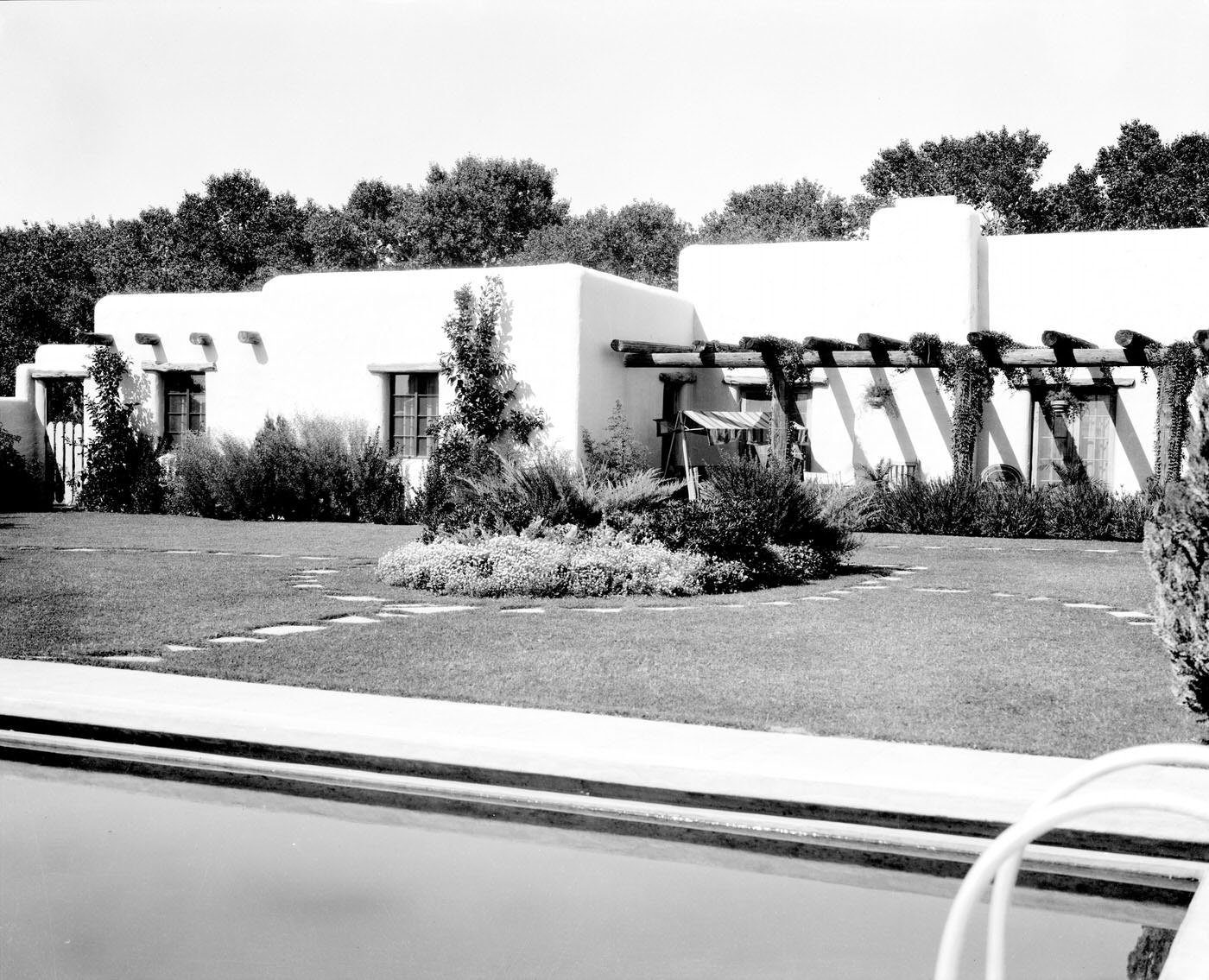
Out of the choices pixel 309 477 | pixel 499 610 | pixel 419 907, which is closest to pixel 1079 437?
pixel 309 477

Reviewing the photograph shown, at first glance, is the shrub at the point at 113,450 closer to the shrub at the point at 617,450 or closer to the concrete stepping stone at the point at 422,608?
the shrub at the point at 617,450

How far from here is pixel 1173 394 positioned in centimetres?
1873

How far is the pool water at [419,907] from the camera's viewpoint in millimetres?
4020

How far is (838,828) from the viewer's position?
5184 millimetres

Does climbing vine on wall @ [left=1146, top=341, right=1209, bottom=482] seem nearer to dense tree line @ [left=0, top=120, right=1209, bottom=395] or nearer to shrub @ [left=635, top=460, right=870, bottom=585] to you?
shrub @ [left=635, top=460, right=870, bottom=585]

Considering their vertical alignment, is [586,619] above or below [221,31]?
below

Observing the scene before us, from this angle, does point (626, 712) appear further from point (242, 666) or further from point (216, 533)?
point (216, 533)

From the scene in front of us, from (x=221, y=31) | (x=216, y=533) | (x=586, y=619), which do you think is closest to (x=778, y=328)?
(x=216, y=533)

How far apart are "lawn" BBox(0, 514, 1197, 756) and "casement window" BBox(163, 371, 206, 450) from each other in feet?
30.4

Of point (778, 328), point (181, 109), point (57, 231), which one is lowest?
point (778, 328)

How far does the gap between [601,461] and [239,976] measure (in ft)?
53.9

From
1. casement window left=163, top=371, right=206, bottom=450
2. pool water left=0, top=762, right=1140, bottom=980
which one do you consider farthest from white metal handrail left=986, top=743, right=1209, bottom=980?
casement window left=163, top=371, right=206, bottom=450

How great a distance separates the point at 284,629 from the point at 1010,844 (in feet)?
26.6

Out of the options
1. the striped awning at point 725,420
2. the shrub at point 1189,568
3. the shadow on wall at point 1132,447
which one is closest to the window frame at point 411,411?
the striped awning at point 725,420
